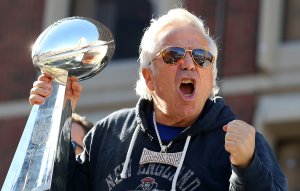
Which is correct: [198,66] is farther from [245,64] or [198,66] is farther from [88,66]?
[245,64]

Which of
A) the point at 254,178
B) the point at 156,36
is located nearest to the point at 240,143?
the point at 254,178

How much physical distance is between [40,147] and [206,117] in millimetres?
574

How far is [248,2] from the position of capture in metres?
13.8

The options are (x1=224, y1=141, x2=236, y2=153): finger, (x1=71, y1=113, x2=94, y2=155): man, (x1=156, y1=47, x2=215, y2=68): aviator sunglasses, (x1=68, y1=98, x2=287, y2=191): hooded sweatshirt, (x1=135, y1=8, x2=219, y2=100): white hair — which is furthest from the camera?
(x1=71, y1=113, x2=94, y2=155): man

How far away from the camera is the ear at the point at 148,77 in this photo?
4.93 meters

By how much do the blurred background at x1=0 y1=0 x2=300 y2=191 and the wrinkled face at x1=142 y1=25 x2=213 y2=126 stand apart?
7744mm

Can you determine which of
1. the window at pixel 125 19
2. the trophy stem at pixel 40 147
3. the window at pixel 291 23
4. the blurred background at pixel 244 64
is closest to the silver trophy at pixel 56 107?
the trophy stem at pixel 40 147

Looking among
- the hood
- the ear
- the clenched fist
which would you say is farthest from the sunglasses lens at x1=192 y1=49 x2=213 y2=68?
the clenched fist

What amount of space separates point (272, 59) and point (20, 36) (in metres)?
3.00

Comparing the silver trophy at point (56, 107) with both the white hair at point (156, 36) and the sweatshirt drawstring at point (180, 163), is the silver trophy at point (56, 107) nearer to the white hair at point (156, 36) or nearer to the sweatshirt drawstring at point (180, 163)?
the white hair at point (156, 36)

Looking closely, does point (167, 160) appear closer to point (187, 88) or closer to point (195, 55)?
point (187, 88)

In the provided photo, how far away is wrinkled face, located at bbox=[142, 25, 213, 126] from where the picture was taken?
470 centimetres

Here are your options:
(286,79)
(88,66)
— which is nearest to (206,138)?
(88,66)

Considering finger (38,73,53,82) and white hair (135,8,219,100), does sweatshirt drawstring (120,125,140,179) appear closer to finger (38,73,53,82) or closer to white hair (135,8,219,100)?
white hair (135,8,219,100)
